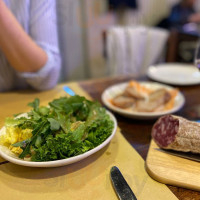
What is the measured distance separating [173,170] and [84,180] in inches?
11.3

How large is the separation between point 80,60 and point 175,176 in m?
3.48

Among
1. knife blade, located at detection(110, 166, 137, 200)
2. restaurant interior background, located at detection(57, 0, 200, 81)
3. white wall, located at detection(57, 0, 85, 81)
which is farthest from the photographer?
restaurant interior background, located at detection(57, 0, 200, 81)

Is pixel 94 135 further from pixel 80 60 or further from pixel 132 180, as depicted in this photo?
pixel 80 60

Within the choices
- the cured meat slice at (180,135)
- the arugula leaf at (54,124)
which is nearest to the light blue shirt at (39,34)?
the arugula leaf at (54,124)

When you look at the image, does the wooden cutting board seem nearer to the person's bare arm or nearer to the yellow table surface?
the yellow table surface

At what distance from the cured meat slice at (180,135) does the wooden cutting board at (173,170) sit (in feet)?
0.13

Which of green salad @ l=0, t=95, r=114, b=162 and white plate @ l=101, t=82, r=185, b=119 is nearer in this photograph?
green salad @ l=0, t=95, r=114, b=162

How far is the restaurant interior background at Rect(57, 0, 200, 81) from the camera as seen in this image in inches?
139

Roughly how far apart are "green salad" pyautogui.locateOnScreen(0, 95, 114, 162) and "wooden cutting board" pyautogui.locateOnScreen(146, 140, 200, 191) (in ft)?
0.59

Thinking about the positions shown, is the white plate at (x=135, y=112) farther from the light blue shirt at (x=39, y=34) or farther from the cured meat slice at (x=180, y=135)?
the light blue shirt at (x=39, y=34)

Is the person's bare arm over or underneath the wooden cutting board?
over

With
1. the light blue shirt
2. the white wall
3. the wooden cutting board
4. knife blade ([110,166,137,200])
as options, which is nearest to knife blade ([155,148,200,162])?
A: the wooden cutting board

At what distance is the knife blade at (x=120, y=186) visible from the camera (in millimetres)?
579

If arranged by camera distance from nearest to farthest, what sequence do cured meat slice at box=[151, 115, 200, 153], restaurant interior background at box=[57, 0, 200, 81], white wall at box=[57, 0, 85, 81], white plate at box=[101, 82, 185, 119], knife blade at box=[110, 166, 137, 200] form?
1. knife blade at box=[110, 166, 137, 200]
2. cured meat slice at box=[151, 115, 200, 153]
3. white plate at box=[101, 82, 185, 119]
4. white wall at box=[57, 0, 85, 81]
5. restaurant interior background at box=[57, 0, 200, 81]
